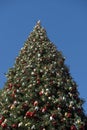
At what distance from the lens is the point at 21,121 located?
14.7 metres

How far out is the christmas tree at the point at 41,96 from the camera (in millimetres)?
14539

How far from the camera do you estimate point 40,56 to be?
18.0 meters

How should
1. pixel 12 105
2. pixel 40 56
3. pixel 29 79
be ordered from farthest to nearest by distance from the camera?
1. pixel 40 56
2. pixel 29 79
3. pixel 12 105

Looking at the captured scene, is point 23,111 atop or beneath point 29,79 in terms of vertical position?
beneath

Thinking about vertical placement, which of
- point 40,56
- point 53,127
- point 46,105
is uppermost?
point 40,56

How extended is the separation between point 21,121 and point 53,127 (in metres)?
1.22

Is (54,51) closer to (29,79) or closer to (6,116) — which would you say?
(29,79)

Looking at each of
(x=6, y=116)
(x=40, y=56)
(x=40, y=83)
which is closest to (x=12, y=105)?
(x=6, y=116)

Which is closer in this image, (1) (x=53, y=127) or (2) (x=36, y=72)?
(1) (x=53, y=127)

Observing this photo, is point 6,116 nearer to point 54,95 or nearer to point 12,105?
point 12,105

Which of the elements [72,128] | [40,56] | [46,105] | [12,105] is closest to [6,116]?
[12,105]

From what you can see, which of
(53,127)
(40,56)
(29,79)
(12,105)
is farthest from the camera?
(40,56)

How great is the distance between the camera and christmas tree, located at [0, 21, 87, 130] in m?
14.5

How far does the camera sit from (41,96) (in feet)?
50.4
